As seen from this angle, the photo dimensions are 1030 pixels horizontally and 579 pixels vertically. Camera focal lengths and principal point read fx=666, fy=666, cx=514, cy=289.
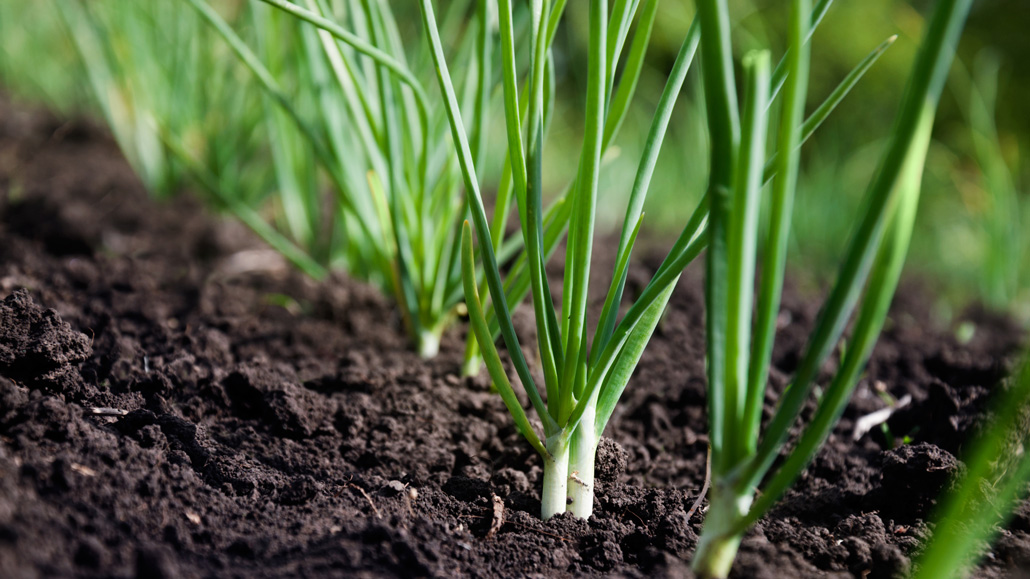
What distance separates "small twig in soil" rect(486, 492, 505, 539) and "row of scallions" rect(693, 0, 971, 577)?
229mm

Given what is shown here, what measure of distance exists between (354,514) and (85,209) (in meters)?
1.33

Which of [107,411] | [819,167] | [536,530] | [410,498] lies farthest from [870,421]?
[819,167]

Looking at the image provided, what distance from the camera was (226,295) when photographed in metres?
1.27

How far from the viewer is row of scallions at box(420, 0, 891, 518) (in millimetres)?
637

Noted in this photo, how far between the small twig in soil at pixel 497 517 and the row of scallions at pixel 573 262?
5 centimetres

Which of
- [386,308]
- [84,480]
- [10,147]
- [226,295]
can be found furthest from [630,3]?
[10,147]

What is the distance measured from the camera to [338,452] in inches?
31.6

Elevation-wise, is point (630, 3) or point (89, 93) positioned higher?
point (630, 3)

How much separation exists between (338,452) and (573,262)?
0.37 metres

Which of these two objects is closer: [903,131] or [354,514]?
[903,131]

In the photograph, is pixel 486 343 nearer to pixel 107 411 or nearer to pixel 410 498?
pixel 410 498

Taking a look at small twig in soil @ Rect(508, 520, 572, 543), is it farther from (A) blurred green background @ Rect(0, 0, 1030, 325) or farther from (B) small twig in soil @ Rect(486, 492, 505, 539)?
(A) blurred green background @ Rect(0, 0, 1030, 325)

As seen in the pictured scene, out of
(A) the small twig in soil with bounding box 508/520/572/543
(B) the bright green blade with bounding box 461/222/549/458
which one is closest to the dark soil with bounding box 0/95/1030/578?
(A) the small twig in soil with bounding box 508/520/572/543

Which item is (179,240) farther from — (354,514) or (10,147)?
(354,514)
